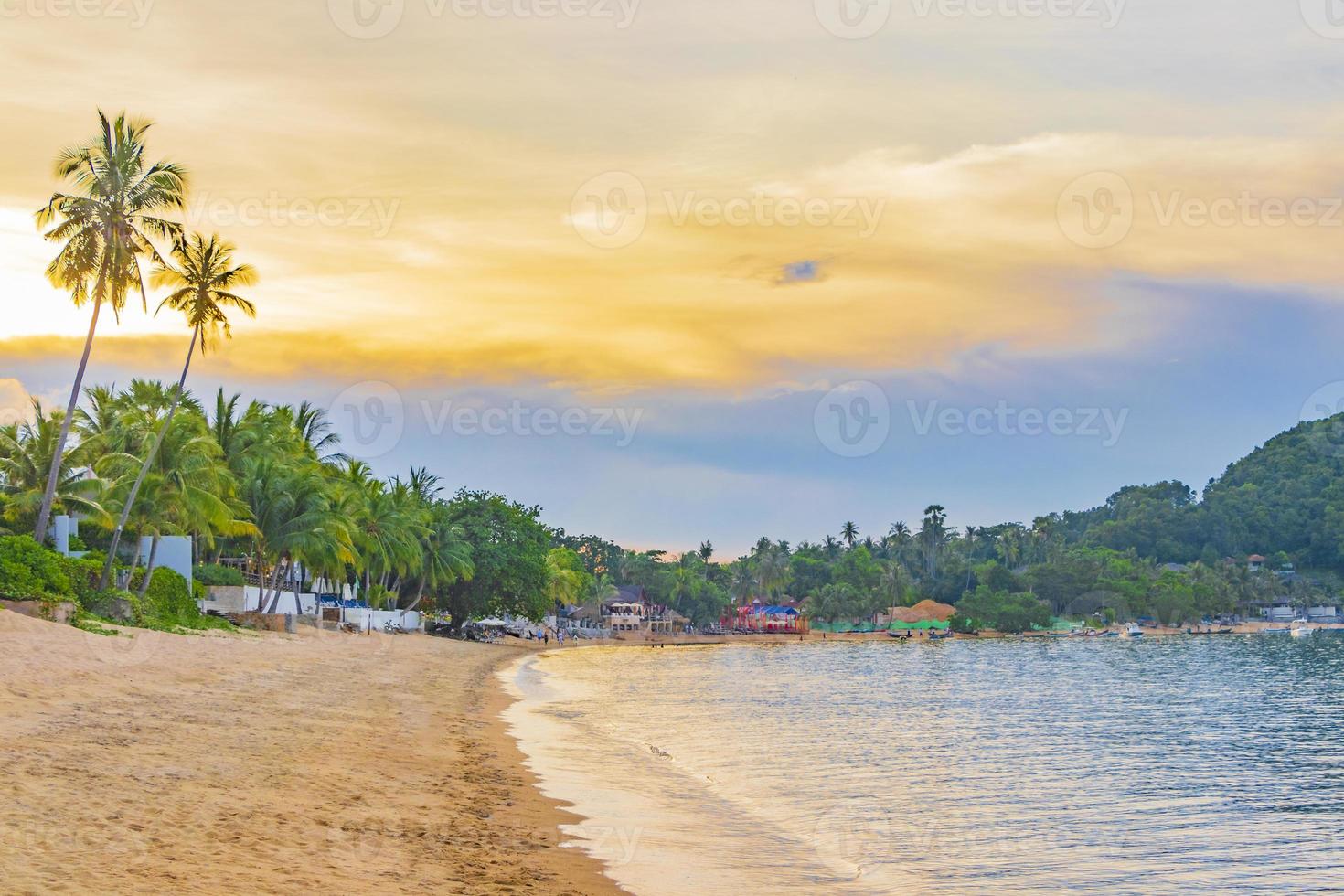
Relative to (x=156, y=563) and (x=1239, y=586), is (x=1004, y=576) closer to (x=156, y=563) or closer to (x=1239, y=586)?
(x=1239, y=586)

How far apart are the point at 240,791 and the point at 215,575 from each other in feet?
149

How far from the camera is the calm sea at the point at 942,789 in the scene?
1355 centimetres

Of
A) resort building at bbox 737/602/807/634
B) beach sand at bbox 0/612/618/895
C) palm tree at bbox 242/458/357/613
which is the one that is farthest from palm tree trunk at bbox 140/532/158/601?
resort building at bbox 737/602/807/634

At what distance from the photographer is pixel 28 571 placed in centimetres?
3019

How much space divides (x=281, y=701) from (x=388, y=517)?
5342 cm

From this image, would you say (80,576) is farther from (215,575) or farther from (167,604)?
(215,575)

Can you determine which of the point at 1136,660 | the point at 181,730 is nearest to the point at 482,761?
the point at 181,730

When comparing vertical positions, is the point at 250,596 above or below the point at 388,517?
below

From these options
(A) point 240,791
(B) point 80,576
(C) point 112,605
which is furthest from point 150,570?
(A) point 240,791

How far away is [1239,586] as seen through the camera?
19375 centimetres

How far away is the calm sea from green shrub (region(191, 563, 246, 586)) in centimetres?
1799

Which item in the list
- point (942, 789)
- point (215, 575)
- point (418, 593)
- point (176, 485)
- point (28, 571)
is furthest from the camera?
point (418, 593)

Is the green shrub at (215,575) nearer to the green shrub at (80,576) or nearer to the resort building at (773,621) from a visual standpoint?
the green shrub at (80,576)

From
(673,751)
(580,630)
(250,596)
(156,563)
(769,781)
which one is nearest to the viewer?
(769,781)
